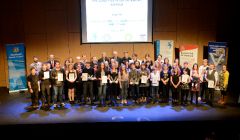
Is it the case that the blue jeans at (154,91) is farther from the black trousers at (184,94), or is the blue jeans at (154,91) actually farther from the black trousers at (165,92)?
the black trousers at (184,94)

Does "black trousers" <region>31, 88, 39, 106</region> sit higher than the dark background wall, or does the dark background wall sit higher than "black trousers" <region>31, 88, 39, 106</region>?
the dark background wall

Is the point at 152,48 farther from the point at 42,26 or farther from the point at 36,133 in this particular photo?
the point at 36,133

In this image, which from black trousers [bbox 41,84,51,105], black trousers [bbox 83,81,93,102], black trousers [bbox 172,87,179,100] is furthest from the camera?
black trousers [bbox 172,87,179,100]

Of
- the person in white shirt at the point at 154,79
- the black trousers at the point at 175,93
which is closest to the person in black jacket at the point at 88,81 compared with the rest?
the person in white shirt at the point at 154,79

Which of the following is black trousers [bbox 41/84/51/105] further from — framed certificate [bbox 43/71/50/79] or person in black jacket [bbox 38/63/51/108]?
framed certificate [bbox 43/71/50/79]

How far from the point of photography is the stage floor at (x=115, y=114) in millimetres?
7574

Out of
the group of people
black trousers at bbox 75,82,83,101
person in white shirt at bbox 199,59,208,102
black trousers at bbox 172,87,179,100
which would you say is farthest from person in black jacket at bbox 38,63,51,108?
person in white shirt at bbox 199,59,208,102

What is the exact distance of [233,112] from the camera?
813 centimetres

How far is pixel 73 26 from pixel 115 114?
4159 millimetres

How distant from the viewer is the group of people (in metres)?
8.41

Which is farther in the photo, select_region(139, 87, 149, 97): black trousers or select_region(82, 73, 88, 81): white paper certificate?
select_region(139, 87, 149, 97): black trousers

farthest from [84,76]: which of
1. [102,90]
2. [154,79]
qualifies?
[154,79]

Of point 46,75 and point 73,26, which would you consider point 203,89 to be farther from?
point 73,26

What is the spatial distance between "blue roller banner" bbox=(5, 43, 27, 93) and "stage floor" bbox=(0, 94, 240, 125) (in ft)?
4.86
